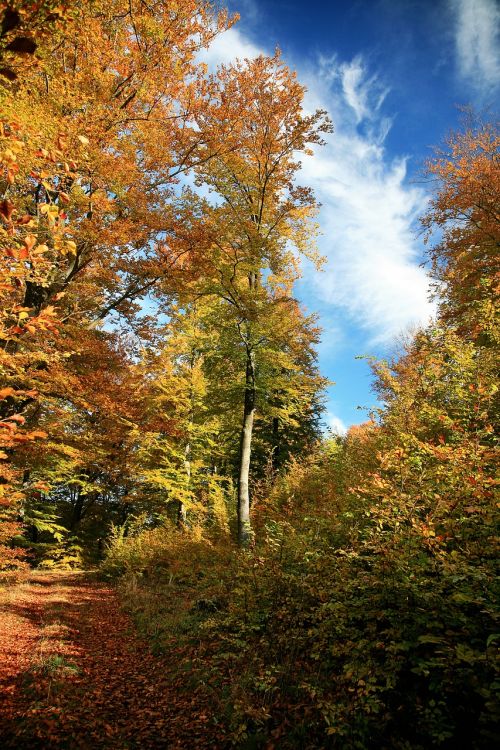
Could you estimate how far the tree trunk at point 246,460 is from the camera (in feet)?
33.8

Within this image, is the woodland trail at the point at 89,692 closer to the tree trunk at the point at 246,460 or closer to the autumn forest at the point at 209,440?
the autumn forest at the point at 209,440

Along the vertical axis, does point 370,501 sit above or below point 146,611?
above

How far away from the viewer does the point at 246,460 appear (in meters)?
11.5

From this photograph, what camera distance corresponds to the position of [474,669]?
284 centimetres

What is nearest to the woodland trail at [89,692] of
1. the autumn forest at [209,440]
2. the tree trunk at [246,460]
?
the autumn forest at [209,440]

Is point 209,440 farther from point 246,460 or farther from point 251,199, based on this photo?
point 251,199

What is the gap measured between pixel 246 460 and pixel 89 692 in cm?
706

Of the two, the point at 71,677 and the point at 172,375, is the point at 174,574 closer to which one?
the point at 71,677

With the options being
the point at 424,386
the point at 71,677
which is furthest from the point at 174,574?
the point at 424,386

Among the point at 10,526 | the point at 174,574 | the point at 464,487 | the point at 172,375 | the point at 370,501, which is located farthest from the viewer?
the point at 172,375

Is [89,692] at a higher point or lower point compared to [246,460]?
lower

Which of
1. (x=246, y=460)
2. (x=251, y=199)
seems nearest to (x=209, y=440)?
(x=246, y=460)

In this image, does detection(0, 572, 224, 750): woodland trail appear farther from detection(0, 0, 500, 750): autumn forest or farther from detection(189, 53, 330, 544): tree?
detection(189, 53, 330, 544): tree

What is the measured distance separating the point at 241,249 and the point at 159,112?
4142 mm
